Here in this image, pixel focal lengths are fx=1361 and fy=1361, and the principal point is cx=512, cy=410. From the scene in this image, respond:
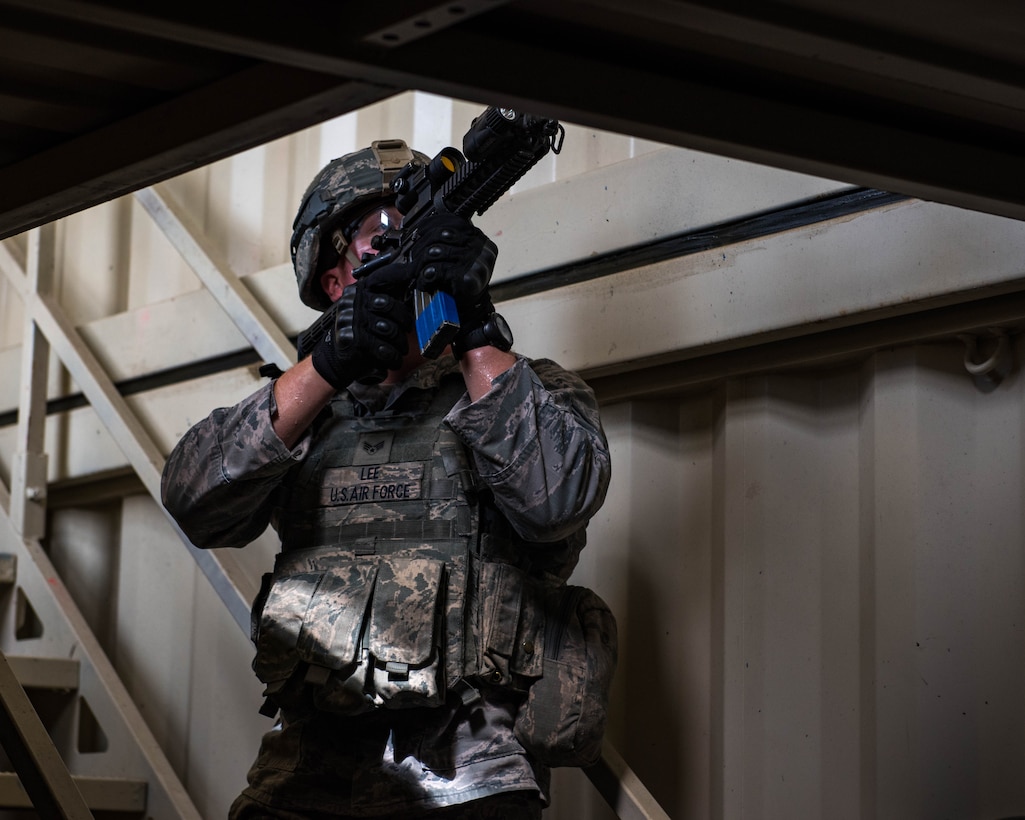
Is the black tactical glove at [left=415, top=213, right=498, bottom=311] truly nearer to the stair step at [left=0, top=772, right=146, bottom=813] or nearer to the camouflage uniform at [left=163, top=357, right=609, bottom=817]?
the camouflage uniform at [left=163, top=357, right=609, bottom=817]

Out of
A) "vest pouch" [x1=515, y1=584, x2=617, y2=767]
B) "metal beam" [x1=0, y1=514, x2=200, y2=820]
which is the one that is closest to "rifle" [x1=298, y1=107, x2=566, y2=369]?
"vest pouch" [x1=515, y1=584, x2=617, y2=767]

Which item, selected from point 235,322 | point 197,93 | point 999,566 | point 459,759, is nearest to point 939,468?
point 999,566

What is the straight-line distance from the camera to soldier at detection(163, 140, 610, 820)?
2.06m

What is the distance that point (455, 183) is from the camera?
84.7 inches

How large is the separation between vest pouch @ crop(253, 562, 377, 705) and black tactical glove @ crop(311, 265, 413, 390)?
0.32 metres

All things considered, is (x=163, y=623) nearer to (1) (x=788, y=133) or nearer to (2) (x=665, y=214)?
(2) (x=665, y=214)

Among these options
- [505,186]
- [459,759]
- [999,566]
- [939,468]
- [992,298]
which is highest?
[505,186]

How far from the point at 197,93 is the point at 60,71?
0.16 metres

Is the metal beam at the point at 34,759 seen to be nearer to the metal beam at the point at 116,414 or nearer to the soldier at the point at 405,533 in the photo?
the soldier at the point at 405,533

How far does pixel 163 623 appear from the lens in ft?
12.1

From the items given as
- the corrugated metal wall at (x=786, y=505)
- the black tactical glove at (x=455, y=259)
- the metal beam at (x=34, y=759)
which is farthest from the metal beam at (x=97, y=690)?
the black tactical glove at (x=455, y=259)

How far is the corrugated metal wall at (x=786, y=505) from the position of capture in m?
2.22

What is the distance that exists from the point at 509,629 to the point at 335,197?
885 mm

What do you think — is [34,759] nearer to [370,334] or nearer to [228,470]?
[228,470]
